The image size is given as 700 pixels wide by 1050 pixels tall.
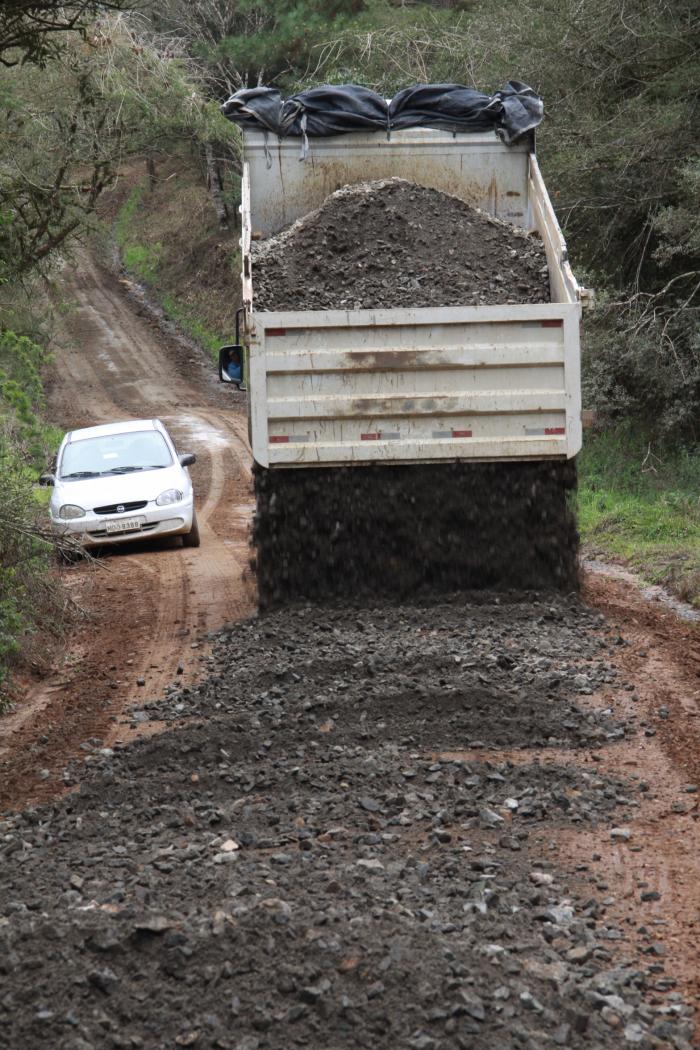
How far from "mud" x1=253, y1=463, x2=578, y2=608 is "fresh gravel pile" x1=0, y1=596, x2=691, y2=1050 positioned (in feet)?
5.66

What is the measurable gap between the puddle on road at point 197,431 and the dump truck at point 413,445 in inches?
628

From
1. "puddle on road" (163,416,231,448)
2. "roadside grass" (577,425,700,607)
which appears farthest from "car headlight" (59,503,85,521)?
"puddle on road" (163,416,231,448)

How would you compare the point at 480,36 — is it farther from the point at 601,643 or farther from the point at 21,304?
the point at 601,643

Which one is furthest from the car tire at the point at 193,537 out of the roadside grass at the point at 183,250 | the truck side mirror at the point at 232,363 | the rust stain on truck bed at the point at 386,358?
the roadside grass at the point at 183,250

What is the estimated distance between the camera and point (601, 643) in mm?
8477

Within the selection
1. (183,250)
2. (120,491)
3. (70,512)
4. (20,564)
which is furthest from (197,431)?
(183,250)

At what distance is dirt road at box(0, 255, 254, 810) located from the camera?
7531 millimetres

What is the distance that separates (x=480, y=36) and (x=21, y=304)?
9.12 m

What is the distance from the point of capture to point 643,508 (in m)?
14.0

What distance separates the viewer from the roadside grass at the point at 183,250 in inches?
1496

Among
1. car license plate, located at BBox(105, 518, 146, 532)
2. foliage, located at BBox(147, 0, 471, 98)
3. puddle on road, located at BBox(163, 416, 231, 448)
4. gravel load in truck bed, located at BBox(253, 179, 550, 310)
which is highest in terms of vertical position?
foliage, located at BBox(147, 0, 471, 98)

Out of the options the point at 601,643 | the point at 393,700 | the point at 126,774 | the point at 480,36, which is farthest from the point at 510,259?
the point at 480,36

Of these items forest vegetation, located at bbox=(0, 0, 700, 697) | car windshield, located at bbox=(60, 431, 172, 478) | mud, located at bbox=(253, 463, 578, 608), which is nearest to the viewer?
mud, located at bbox=(253, 463, 578, 608)

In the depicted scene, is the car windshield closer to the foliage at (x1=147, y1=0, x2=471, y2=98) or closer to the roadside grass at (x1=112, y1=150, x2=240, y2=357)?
the foliage at (x1=147, y1=0, x2=471, y2=98)
